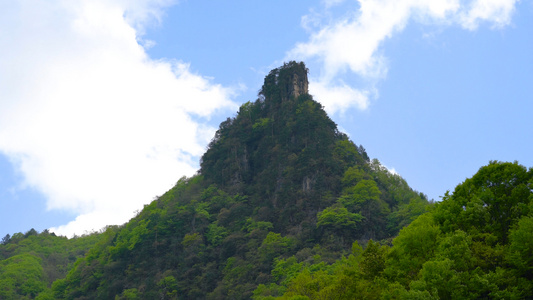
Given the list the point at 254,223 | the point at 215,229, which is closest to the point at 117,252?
the point at 215,229

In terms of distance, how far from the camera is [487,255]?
31688 millimetres

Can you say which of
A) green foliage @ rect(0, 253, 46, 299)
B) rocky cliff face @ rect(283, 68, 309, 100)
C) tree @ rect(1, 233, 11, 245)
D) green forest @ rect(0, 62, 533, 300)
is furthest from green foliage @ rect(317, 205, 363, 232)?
tree @ rect(1, 233, 11, 245)

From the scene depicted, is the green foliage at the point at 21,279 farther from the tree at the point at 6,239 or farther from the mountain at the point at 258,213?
the tree at the point at 6,239

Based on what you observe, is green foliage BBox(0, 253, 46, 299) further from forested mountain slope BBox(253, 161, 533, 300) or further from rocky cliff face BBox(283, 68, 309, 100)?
forested mountain slope BBox(253, 161, 533, 300)

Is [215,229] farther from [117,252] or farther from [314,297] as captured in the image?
[314,297]

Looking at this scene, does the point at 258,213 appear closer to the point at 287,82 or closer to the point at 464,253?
the point at 287,82

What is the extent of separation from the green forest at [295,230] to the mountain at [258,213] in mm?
173

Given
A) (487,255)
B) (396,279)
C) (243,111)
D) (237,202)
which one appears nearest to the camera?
(487,255)

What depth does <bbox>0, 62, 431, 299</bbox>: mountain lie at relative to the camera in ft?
219

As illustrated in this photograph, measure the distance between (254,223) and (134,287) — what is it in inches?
720

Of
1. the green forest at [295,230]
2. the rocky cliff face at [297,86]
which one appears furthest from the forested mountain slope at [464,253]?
the rocky cliff face at [297,86]

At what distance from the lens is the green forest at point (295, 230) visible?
109ft

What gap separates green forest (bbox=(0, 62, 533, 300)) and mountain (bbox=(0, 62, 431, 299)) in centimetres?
17

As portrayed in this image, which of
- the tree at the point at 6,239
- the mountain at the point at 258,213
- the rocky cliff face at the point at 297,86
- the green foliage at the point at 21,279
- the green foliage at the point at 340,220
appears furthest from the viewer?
the tree at the point at 6,239
